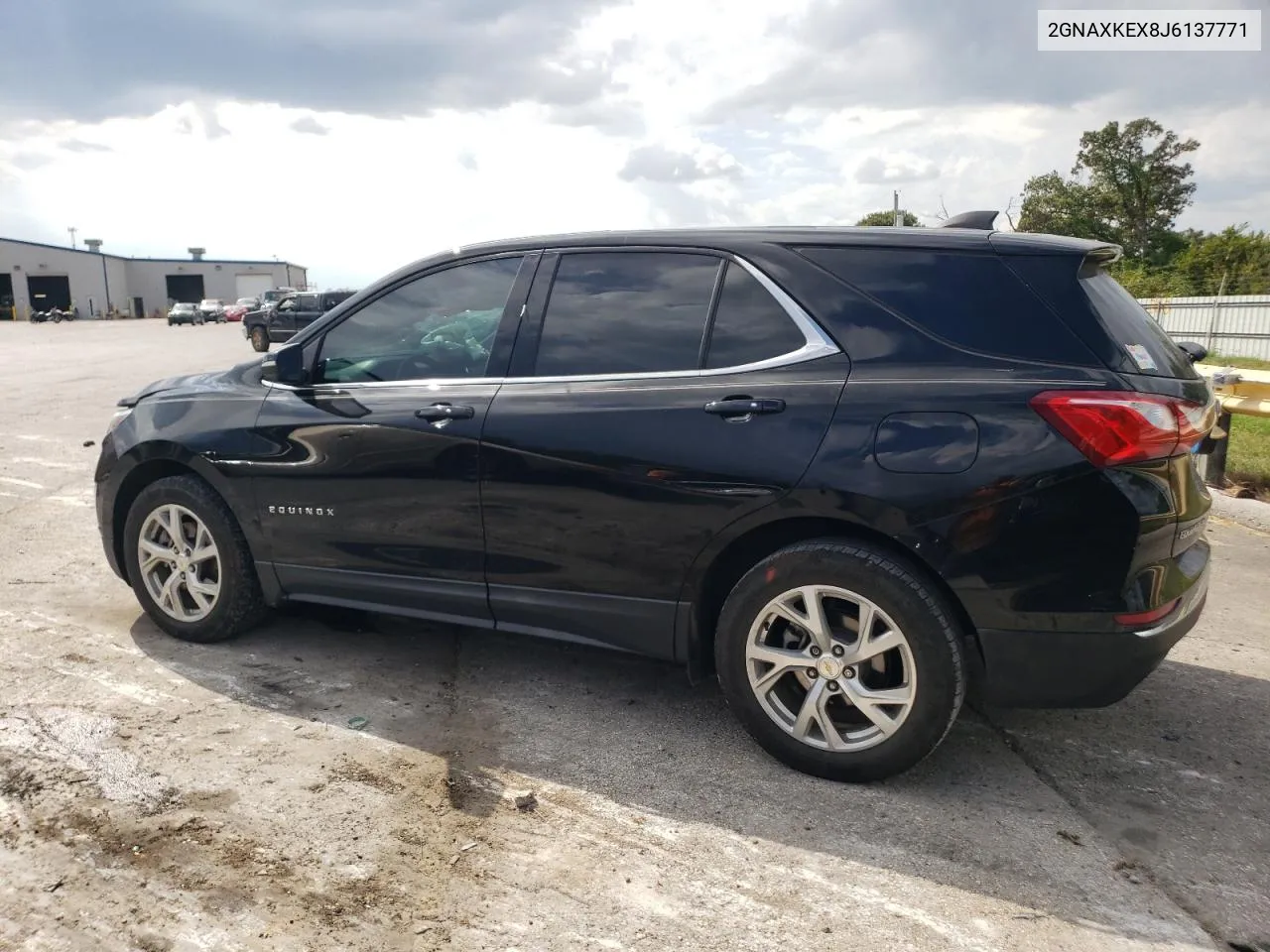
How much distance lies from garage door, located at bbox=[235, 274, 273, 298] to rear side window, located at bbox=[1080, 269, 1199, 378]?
103 meters

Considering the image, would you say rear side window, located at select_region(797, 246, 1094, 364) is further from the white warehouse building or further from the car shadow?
the white warehouse building

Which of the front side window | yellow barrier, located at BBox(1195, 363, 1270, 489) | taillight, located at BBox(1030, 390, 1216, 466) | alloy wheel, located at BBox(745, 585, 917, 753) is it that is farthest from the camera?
yellow barrier, located at BBox(1195, 363, 1270, 489)

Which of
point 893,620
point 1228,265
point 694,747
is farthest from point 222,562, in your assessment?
point 1228,265

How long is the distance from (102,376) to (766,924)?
719 inches

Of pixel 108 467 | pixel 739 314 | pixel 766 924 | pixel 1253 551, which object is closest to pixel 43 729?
pixel 108 467

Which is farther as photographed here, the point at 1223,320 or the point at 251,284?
the point at 251,284

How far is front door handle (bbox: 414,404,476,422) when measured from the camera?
150 inches

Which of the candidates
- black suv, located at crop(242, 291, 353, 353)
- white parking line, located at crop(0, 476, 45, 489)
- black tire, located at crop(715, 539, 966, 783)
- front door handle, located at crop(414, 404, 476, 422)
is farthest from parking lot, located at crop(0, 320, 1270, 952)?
black suv, located at crop(242, 291, 353, 353)

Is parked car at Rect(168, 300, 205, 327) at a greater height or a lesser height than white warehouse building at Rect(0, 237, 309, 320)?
lesser

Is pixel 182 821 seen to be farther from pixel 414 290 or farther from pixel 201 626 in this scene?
pixel 414 290

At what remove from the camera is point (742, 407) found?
3344 millimetres

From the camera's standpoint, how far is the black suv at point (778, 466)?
3.03m

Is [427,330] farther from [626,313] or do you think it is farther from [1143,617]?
[1143,617]

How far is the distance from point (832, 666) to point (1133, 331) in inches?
57.0
